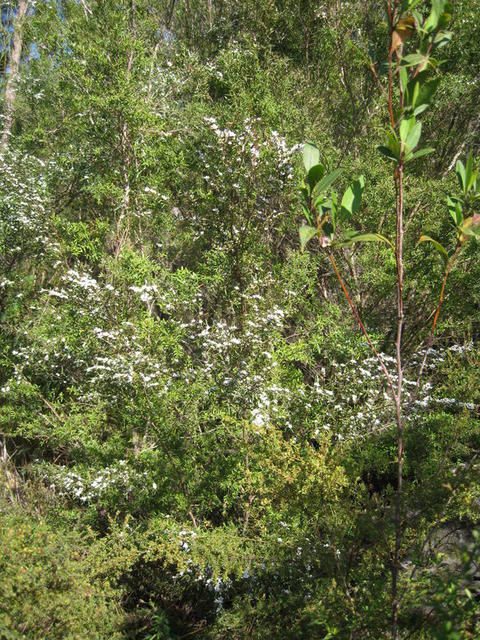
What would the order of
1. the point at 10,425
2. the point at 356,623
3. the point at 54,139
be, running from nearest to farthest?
the point at 356,623, the point at 10,425, the point at 54,139

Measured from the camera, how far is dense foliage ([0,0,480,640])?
9.74ft

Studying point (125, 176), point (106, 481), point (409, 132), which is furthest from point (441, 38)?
point (125, 176)

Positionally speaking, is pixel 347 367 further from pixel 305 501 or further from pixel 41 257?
pixel 41 257

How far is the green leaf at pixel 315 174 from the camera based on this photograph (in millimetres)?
1419

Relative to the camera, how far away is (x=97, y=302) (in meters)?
5.17

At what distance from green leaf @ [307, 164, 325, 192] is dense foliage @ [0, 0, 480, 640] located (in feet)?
0.52

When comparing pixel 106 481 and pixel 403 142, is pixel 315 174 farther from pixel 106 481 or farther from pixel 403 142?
pixel 106 481

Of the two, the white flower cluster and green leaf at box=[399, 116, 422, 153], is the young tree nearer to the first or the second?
green leaf at box=[399, 116, 422, 153]

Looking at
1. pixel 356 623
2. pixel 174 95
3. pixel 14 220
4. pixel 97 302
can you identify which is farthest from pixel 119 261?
pixel 356 623

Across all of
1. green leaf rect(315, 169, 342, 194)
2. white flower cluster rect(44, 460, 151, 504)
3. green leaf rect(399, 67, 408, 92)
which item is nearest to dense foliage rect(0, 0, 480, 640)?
white flower cluster rect(44, 460, 151, 504)

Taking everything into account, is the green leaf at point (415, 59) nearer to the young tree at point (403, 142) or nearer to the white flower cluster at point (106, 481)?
the young tree at point (403, 142)

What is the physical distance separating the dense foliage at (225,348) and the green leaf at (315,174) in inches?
6.2

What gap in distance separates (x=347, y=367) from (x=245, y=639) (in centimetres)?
289

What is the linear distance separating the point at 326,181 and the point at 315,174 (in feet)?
0.13
